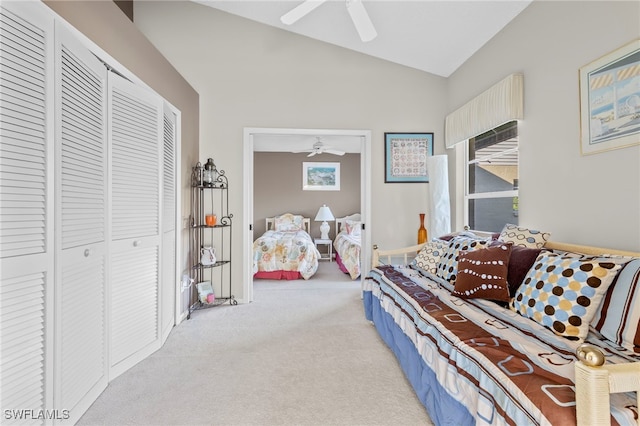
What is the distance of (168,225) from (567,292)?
2784 mm

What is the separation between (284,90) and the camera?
354cm

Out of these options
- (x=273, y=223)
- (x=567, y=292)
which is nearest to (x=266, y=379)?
(x=567, y=292)

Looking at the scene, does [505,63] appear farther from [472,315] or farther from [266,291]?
[266,291]

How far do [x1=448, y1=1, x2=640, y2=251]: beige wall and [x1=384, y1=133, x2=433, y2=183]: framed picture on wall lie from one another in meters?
1.08

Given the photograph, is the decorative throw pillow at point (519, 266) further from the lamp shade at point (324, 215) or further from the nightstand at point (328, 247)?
the lamp shade at point (324, 215)

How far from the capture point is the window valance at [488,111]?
7.99 feet

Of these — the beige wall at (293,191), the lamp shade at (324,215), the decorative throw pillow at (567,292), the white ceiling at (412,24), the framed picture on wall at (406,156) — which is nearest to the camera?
the decorative throw pillow at (567,292)

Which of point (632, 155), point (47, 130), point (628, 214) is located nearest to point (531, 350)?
point (628, 214)

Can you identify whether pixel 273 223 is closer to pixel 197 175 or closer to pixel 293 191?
pixel 293 191

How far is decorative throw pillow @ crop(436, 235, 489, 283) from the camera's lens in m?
2.25

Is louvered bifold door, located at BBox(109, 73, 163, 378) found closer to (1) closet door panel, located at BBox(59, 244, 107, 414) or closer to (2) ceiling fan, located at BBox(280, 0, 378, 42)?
(1) closet door panel, located at BBox(59, 244, 107, 414)

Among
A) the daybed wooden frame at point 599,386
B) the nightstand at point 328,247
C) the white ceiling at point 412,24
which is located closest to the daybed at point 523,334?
the daybed wooden frame at point 599,386

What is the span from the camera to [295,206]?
22.4ft

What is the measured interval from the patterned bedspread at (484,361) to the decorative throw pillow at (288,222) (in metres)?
4.48
